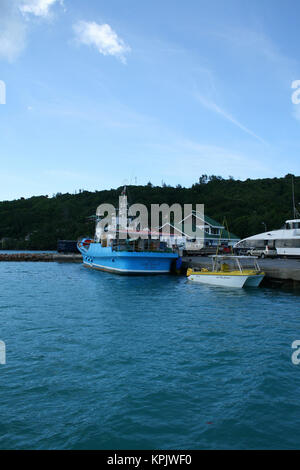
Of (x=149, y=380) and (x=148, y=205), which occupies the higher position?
(x=148, y=205)

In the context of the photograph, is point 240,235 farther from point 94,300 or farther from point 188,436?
point 188,436

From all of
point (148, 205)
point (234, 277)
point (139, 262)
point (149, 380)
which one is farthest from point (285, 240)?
point (148, 205)

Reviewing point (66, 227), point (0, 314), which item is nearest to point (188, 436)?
point (0, 314)

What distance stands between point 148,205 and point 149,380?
110 m

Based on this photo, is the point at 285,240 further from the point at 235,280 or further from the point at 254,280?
the point at 235,280

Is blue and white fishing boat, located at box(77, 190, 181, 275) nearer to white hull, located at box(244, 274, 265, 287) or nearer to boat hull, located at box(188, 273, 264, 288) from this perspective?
boat hull, located at box(188, 273, 264, 288)

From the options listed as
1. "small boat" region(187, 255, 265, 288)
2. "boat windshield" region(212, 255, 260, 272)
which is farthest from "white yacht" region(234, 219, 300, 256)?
"small boat" region(187, 255, 265, 288)

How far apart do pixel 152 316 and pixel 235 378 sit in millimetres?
7596

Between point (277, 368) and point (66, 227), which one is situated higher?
point (66, 227)

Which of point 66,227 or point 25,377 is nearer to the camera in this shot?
point 25,377

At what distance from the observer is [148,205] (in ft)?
386

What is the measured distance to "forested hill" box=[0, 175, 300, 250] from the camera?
292 feet

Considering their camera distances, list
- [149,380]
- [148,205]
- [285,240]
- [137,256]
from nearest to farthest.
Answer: [149,380] → [137,256] → [285,240] → [148,205]

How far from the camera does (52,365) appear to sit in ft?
30.0
